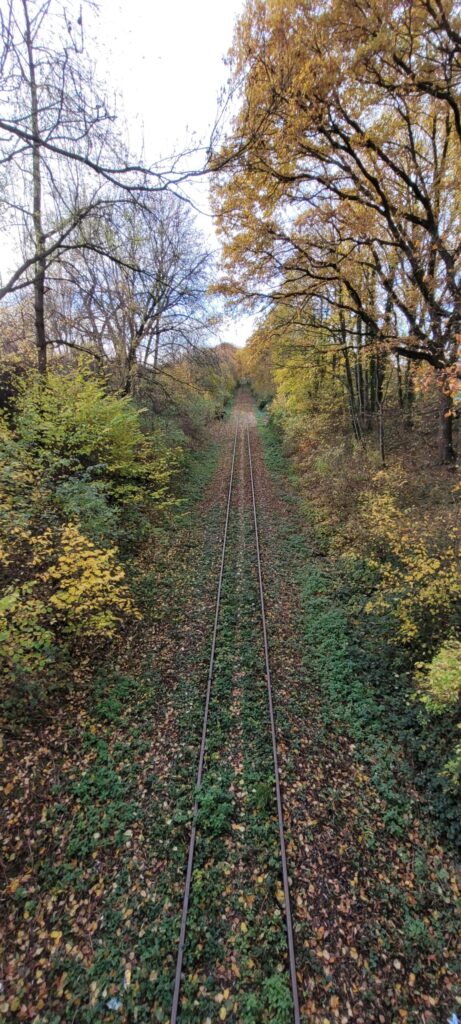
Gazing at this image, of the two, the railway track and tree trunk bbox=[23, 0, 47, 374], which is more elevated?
tree trunk bbox=[23, 0, 47, 374]

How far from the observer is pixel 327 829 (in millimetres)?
4082

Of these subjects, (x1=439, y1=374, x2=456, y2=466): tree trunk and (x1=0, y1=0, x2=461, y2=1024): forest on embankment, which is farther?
(x1=439, y1=374, x2=456, y2=466): tree trunk

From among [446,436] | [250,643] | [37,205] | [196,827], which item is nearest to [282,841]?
[196,827]

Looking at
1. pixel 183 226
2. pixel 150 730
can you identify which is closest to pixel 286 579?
pixel 150 730

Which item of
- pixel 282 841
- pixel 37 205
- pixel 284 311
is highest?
pixel 37 205

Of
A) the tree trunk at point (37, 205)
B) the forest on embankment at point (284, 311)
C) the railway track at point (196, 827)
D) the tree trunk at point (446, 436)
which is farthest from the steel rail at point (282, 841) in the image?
the tree trunk at point (37, 205)

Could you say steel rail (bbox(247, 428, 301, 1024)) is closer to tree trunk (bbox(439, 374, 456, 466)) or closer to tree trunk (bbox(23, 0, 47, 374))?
tree trunk (bbox(439, 374, 456, 466))

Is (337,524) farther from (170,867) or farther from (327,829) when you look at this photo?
(170,867)

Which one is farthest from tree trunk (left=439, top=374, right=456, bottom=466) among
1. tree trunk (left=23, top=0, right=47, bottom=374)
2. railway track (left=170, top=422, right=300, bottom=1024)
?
tree trunk (left=23, top=0, right=47, bottom=374)

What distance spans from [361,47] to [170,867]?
10.7m

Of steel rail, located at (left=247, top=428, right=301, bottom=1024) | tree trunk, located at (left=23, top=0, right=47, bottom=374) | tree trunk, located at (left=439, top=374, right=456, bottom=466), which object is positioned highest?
tree trunk, located at (left=23, top=0, right=47, bottom=374)

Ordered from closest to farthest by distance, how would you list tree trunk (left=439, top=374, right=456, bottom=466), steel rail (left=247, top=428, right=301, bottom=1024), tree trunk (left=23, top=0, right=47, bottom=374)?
1. steel rail (left=247, top=428, right=301, bottom=1024)
2. tree trunk (left=23, top=0, right=47, bottom=374)
3. tree trunk (left=439, top=374, right=456, bottom=466)

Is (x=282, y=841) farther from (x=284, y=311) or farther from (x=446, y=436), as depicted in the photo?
(x=284, y=311)

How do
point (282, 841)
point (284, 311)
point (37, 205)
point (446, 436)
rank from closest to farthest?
1. point (282, 841)
2. point (37, 205)
3. point (446, 436)
4. point (284, 311)
